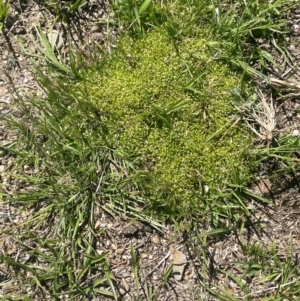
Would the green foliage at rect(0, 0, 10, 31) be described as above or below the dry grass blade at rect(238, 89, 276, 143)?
above

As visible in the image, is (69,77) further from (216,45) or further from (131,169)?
(216,45)

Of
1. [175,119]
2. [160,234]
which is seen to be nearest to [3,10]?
[175,119]

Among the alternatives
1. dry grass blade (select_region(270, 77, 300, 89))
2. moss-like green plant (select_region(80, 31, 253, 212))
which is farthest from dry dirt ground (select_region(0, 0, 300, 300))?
moss-like green plant (select_region(80, 31, 253, 212))

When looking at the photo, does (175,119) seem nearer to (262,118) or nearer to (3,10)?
(262,118)

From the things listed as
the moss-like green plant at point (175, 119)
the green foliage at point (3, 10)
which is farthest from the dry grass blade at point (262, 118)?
the green foliage at point (3, 10)

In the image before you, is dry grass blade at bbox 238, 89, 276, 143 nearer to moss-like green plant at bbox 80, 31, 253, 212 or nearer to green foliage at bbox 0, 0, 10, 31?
moss-like green plant at bbox 80, 31, 253, 212

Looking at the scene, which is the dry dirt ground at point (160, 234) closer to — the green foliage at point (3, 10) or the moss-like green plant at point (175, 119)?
the green foliage at point (3, 10)
